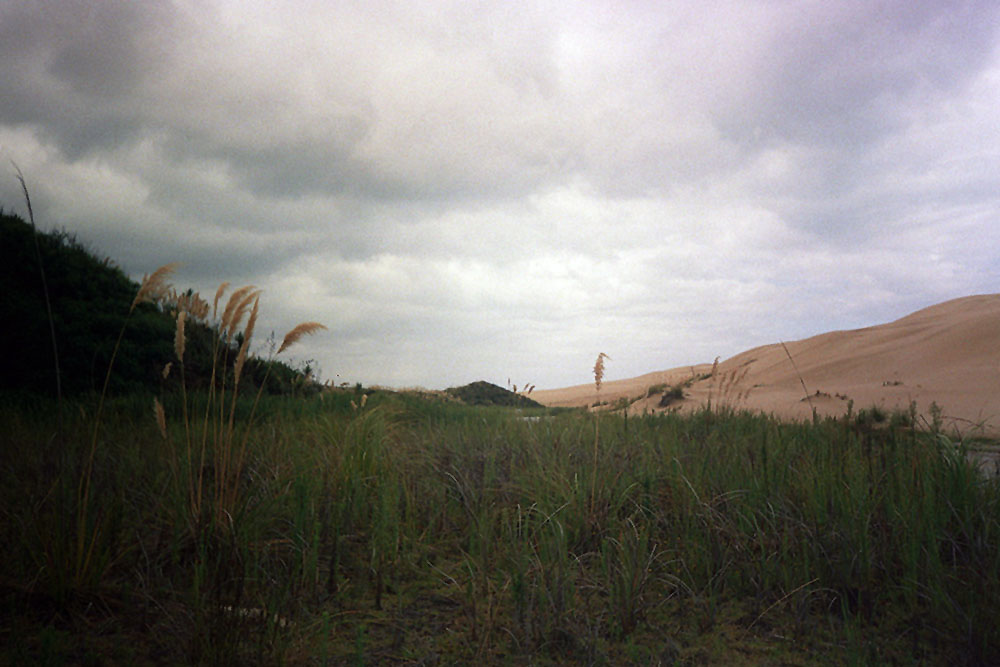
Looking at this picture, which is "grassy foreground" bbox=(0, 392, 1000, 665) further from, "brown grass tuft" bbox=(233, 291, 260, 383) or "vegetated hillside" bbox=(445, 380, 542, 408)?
"vegetated hillside" bbox=(445, 380, 542, 408)

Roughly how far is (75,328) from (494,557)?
25.6 feet

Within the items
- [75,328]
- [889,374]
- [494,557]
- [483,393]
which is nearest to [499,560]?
[494,557]

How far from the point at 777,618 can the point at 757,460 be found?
187 cm

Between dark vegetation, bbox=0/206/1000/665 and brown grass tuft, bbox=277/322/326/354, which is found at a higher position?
brown grass tuft, bbox=277/322/326/354

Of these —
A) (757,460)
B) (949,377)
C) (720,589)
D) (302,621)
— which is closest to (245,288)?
(302,621)

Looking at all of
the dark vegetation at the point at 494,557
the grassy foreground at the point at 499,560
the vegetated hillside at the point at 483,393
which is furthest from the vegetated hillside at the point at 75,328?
the vegetated hillside at the point at 483,393

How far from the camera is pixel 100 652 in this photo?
2.15 metres

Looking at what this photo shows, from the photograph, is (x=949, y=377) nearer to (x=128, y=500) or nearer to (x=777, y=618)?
(x=777, y=618)

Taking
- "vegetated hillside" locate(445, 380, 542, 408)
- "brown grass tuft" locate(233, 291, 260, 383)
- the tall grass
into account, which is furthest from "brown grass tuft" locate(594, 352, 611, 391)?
"vegetated hillside" locate(445, 380, 542, 408)

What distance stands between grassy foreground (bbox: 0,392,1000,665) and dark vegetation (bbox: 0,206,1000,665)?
0.01 m

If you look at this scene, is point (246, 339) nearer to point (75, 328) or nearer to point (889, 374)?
point (75, 328)

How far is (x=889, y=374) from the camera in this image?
34.8 ft

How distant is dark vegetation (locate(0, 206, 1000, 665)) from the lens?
2.30 meters

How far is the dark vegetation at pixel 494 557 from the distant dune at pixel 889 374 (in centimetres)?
214
